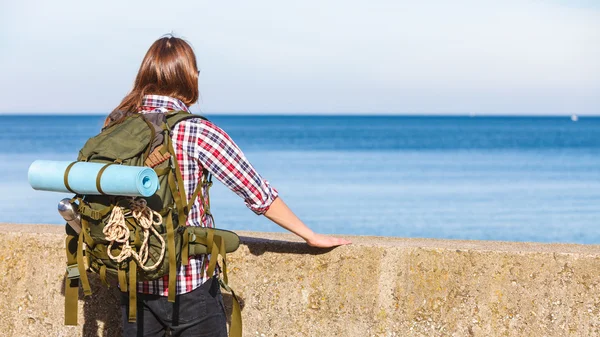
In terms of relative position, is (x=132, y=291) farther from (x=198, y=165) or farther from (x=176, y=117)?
(x=176, y=117)

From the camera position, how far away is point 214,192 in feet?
61.3

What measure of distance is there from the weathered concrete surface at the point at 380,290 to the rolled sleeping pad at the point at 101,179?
116 cm

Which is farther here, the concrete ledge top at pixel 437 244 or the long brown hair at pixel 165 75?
the concrete ledge top at pixel 437 244

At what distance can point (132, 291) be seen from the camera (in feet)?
7.70

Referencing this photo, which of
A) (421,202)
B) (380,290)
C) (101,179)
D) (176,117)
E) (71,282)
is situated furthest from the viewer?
(421,202)

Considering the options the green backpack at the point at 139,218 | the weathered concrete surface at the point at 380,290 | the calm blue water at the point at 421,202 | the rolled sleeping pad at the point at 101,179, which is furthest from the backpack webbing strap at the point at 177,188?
the calm blue water at the point at 421,202

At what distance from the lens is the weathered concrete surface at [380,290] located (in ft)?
9.87

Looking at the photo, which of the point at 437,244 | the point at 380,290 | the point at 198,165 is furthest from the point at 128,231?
the point at 437,244

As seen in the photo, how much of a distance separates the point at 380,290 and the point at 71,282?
1303 millimetres

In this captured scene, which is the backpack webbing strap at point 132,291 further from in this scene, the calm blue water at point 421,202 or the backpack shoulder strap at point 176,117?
the calm blue water at point 421,202

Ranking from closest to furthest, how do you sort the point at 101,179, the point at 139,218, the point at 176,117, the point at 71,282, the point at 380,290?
the point at 101,179
the point at 139,218
the point at 176,117
the point at 71,282
the point at 380,290

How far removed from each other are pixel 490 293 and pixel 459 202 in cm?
1569

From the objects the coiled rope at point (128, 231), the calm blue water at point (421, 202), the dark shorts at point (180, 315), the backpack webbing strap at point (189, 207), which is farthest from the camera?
the calm blue water at point (421, 202)

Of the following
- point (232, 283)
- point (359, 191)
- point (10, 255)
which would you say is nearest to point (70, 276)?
point (232, 283)
